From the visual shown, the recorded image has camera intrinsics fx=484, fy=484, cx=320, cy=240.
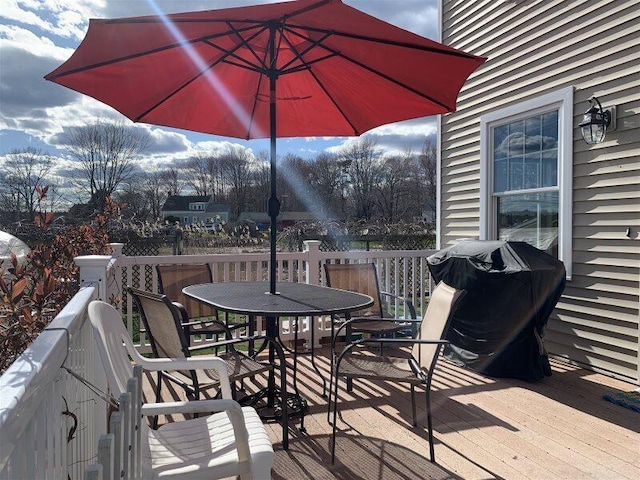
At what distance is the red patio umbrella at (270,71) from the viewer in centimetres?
248

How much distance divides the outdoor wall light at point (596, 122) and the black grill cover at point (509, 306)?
1083 mm

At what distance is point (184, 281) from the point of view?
442 cm

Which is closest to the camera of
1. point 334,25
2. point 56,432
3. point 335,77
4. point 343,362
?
point 56,432

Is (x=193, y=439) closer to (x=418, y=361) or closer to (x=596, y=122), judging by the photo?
(x=418, y=361)

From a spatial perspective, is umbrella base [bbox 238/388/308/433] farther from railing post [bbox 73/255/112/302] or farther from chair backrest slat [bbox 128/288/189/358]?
railing post [bbox 73/255/112/302]

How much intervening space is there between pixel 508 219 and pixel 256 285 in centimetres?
293

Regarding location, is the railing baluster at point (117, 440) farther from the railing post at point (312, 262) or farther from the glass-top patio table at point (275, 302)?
the railing post at point (312, 262)

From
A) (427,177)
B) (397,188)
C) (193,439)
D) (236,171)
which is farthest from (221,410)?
(236,171)

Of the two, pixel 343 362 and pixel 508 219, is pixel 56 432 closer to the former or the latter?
pixel 343 362

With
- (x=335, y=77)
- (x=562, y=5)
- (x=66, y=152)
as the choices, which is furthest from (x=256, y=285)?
(x=66, y=152)

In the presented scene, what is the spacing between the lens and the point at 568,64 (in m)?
4.43

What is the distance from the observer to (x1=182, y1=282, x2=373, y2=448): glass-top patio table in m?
2.67

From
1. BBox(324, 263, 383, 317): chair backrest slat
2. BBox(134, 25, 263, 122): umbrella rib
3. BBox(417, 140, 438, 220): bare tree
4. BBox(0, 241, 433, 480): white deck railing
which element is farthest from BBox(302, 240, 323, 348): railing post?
BBox(417, 140, 438, 220): bare tree

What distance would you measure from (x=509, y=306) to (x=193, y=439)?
298 cm
